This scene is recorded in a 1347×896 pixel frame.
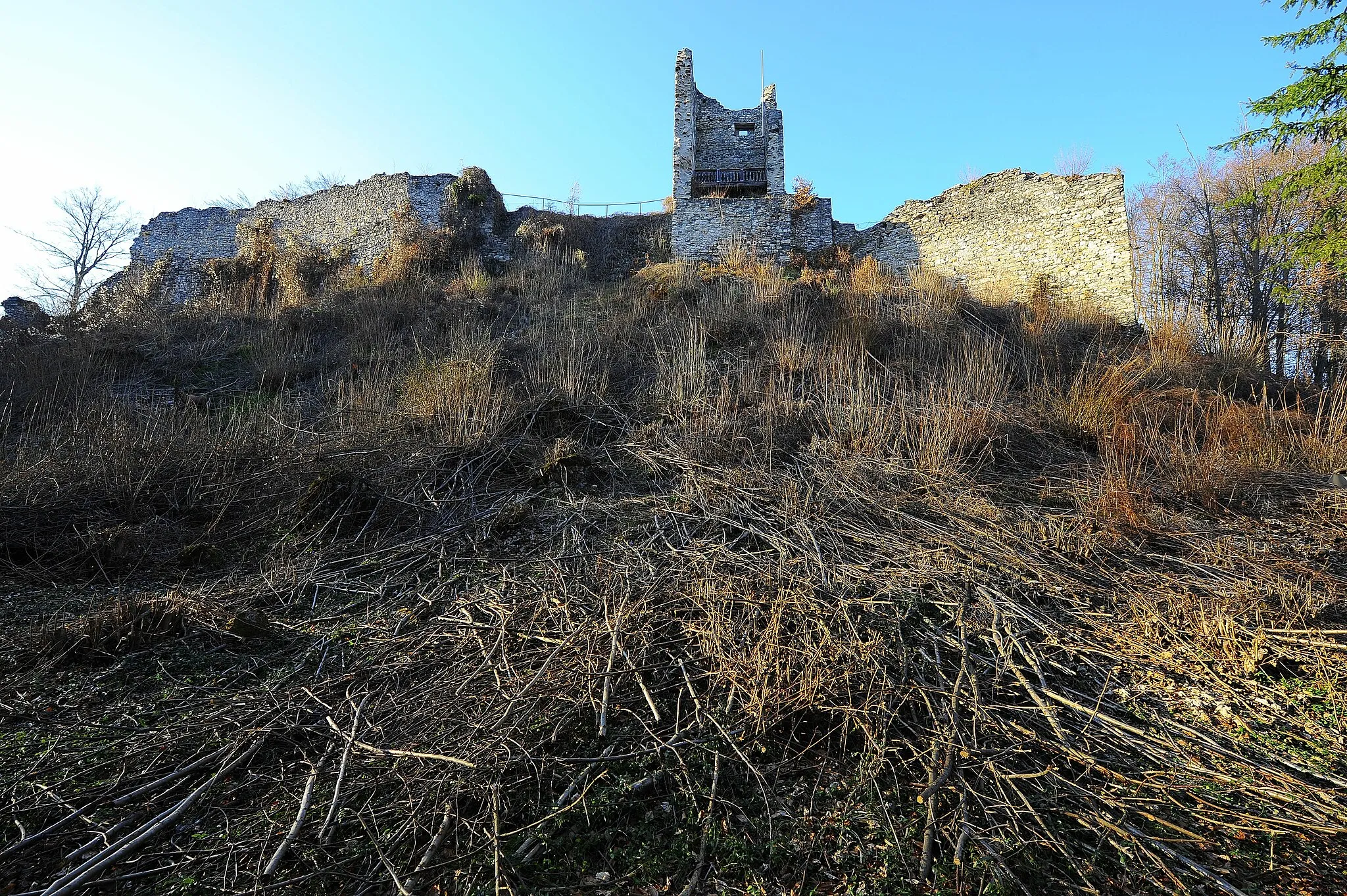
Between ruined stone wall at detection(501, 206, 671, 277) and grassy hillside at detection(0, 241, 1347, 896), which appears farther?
ruined stone wall at detection(501, 206, 671, 277)

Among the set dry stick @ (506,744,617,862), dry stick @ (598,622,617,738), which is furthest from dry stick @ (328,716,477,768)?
dry stick @ (598,622,617,738)

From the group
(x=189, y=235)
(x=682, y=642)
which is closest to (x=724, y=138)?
(x=189, y=235)

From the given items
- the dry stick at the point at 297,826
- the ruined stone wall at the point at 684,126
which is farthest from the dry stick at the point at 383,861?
the ruined stone wall at the point at 684,126

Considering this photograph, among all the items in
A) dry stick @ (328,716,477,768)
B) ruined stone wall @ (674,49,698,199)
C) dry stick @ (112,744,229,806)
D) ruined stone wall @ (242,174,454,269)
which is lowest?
dry stick @ (112,744,229,806)

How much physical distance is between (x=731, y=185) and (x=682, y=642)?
15879 millimetres

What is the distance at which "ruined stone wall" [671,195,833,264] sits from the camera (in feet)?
45.0

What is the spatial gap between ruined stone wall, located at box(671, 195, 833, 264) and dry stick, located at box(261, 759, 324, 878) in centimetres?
1309

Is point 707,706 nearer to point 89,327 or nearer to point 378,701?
point 378,701

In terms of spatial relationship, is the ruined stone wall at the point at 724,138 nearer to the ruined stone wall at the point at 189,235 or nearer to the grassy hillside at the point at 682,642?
the ruined stone wall at the point at 189,235

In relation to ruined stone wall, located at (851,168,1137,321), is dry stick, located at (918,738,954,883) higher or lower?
lower

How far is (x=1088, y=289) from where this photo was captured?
11.4 m

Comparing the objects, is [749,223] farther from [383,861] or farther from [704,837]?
[383,861]

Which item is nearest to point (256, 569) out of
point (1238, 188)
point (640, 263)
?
point (640, 263)

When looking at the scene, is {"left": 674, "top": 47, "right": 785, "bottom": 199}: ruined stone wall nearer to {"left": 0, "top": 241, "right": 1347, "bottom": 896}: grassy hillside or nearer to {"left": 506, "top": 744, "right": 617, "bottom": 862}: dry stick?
{"left": 0, "top": 241, "right": 1347, "bottom": 896}: grassy hillside
